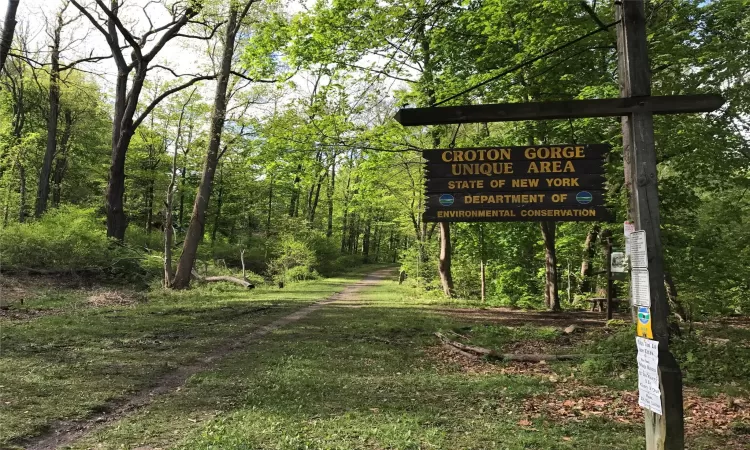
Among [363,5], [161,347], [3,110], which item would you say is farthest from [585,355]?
[3,110]

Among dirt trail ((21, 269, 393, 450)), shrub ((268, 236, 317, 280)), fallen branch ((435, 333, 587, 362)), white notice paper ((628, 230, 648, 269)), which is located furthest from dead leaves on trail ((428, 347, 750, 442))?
shrub ((268, 236, 317, 280))

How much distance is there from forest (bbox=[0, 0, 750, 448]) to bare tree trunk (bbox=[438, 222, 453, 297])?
110 millimetres

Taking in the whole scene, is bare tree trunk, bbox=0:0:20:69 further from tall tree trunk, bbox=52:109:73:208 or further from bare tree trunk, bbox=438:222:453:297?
tall tree trunk, bbox=52:109:73:208

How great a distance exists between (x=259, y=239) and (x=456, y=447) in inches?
1570

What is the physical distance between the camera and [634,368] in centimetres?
802

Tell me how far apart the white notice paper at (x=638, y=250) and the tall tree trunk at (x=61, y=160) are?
38165 millimetres

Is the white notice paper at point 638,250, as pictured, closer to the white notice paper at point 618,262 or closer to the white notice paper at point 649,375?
the white notice paper at point 649,375

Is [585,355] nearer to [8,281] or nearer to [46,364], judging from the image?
[46,364]

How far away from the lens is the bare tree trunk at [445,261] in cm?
2134

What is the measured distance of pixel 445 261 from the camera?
22.0m

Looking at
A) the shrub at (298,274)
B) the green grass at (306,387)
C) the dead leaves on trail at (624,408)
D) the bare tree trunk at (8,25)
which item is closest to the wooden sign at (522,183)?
the green grass at (306,387)

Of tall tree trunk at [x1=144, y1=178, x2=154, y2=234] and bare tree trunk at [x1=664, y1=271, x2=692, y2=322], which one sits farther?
tall tree trunk at [x1=144, y1=178, x2=154, y2=234]

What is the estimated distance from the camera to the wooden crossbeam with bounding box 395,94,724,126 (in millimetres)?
4410

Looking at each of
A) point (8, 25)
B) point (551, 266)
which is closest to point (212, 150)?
point (8, 25)
